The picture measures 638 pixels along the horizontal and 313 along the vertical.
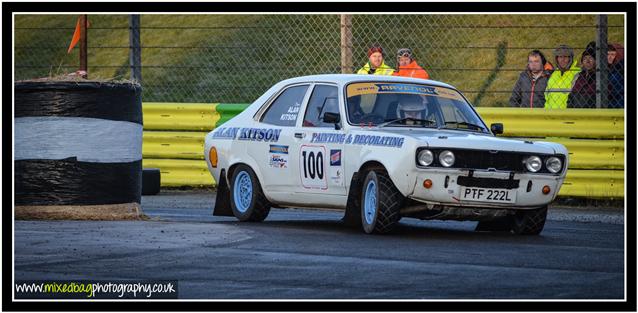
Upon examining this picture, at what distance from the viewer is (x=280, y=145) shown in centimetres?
1160

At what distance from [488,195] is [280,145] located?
2125 millimetres

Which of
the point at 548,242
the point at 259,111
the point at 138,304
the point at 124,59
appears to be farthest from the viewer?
the point at 124,59

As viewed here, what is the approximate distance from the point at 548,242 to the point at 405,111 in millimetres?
1800

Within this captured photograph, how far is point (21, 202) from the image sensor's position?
37.1ft

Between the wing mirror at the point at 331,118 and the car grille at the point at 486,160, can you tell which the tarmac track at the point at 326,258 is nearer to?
the car grille at the point at 486,160

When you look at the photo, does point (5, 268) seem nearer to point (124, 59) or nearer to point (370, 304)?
point (370, 304)

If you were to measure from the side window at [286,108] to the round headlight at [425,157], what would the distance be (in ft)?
5.96

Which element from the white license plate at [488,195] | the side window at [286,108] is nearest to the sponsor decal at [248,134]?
the side window at [286,108]

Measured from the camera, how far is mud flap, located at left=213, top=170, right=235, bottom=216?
1227 centimetres

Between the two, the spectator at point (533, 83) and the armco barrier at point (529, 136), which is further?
the spectator at point (533, 83)

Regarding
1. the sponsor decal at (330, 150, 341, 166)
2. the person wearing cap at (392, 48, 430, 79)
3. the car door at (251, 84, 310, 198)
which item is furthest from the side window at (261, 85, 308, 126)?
the person wearing cap at (392, 48, 430, 79)

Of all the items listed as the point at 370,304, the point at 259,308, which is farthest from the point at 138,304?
the point at 370,304

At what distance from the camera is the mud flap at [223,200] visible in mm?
12273

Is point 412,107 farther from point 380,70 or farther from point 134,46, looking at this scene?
point 134,46
